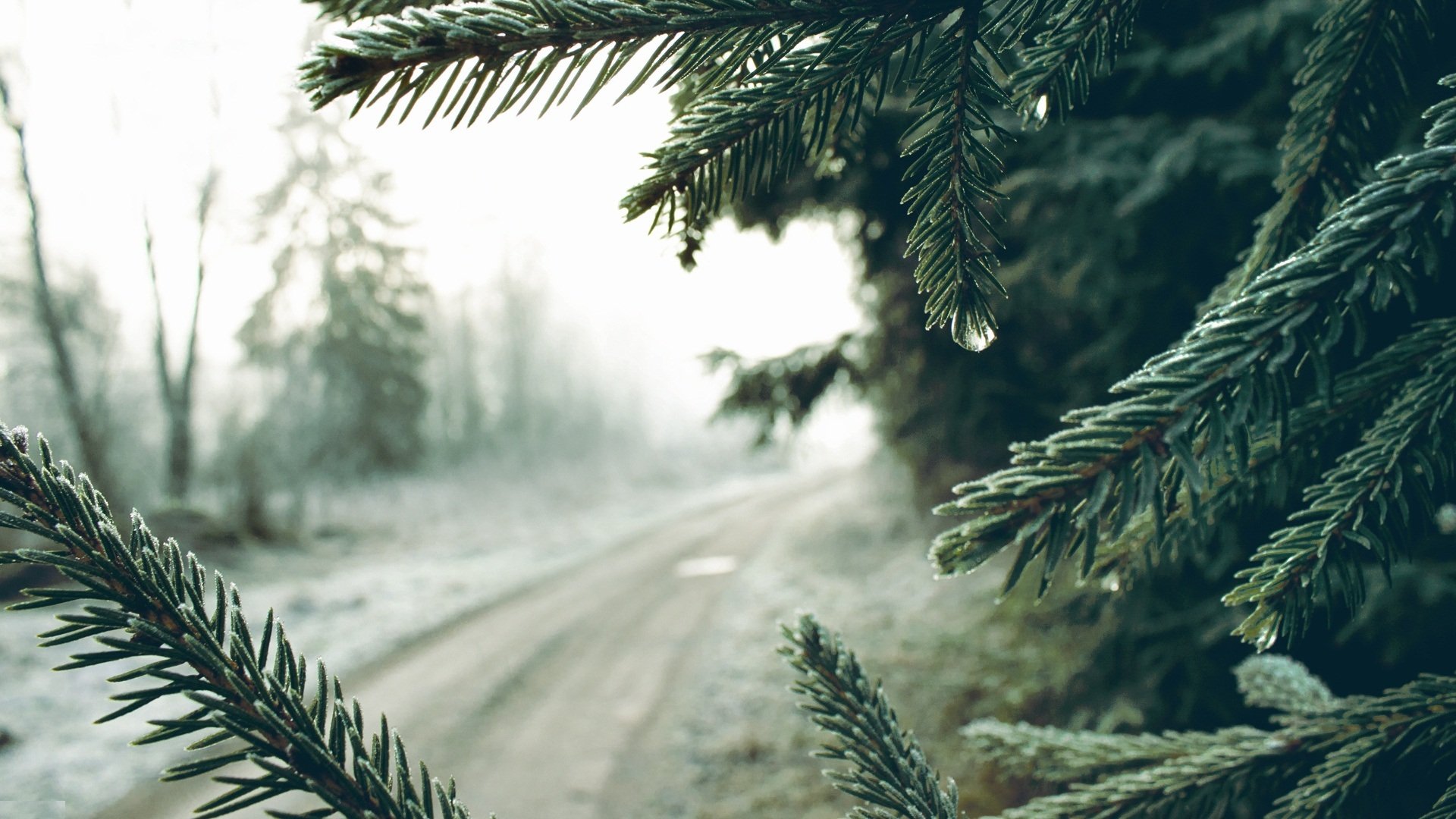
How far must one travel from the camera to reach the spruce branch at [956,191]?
0.72m

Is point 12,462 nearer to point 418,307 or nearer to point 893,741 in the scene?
point 893,741

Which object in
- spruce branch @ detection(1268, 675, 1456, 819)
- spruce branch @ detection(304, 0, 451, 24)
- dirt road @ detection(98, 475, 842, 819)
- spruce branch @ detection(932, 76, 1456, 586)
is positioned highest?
spruce branch @ detection(304, 0, 451, 24)

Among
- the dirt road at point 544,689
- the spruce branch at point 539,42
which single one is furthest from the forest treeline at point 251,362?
the spruce branch at point 539,42

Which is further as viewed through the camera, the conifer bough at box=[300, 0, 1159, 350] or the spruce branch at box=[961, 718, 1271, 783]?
the spruce branch at box=[961, 718, 1271, 783]

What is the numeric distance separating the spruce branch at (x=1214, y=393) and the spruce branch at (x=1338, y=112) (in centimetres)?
41

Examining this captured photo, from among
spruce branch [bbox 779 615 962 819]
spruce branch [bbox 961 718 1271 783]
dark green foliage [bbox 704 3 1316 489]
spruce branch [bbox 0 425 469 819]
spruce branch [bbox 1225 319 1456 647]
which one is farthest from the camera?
dark green foliage [bbox 704 3 1316 489]

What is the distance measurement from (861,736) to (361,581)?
46.8 feet

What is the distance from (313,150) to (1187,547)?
19590mm

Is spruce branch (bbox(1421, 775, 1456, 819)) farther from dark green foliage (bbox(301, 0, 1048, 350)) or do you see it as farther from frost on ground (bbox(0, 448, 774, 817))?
frost on ground (bbox(0, 448, 774, 817))

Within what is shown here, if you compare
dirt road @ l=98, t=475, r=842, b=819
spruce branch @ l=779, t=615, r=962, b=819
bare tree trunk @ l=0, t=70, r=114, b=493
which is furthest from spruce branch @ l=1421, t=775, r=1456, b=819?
bare tree trunk @ l=0, t=70, r=114, b=493

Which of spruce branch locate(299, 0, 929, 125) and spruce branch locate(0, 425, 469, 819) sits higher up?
spruce branch locate(299, 0, 929, 125)

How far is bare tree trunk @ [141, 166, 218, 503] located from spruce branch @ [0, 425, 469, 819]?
48.2ft

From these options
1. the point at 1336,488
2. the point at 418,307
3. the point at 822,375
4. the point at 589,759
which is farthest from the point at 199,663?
the point at 418,307

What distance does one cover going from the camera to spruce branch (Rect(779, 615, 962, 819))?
0.77m
